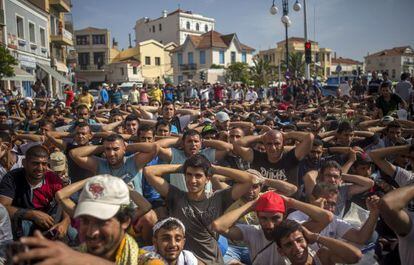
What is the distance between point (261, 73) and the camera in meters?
47.7

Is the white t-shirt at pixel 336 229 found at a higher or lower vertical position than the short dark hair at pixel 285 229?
lower

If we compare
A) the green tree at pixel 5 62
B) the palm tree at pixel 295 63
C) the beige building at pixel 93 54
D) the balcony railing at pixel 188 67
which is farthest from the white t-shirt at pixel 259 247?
the beige building at pixel 93 54

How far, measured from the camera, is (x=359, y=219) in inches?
173

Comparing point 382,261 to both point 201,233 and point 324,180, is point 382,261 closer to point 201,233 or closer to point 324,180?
point 324,180

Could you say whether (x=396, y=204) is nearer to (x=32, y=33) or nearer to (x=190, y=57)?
(x=32, y=33)

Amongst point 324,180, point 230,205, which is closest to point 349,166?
point 324,180

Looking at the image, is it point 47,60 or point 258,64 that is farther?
point 258,64

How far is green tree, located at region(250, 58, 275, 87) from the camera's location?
45.4m

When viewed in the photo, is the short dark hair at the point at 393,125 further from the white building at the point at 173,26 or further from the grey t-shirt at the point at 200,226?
Result: the white building at the point at 173,26

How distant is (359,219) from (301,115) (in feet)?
23.1

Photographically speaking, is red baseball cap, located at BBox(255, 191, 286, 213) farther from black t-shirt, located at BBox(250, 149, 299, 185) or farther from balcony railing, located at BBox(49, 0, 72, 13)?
balcony railing, located at BBox(49, 0, 72, 13)

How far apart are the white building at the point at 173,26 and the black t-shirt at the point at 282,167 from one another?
7267 centimetres

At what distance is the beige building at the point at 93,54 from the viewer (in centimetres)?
6700

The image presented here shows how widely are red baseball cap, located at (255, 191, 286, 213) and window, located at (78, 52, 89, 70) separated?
69.1 meters
